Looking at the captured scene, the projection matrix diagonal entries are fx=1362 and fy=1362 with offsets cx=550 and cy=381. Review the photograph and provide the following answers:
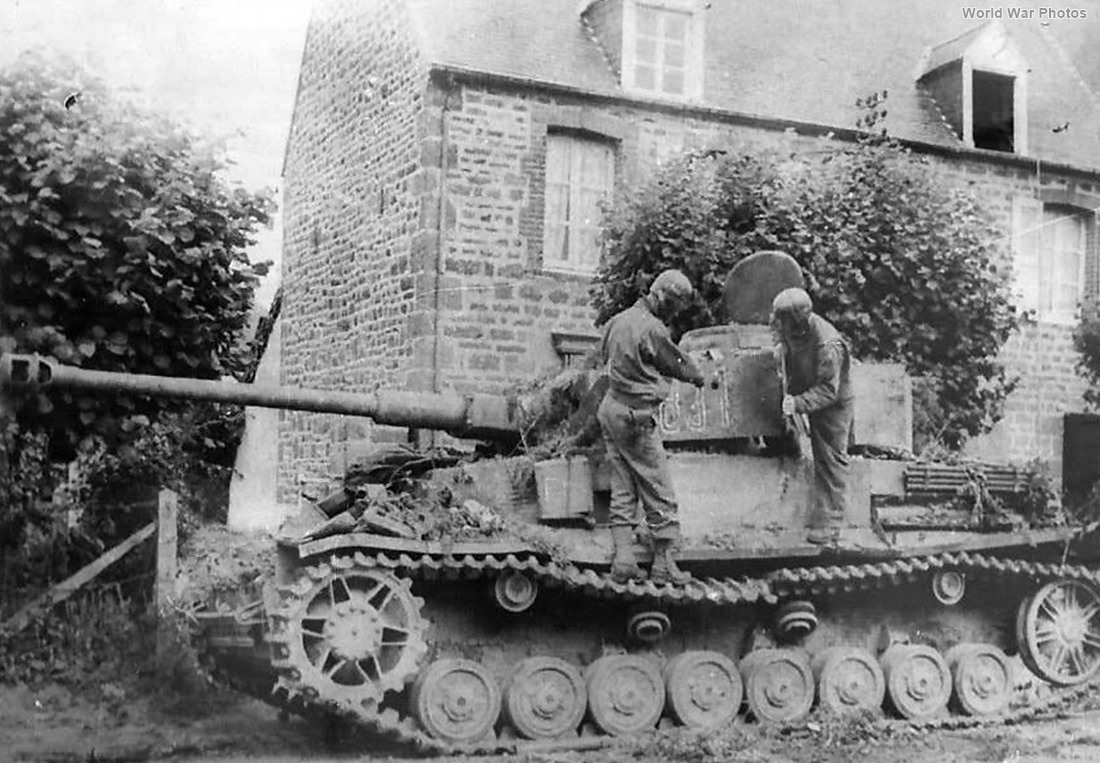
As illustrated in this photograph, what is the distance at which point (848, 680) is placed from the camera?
9.75 meters

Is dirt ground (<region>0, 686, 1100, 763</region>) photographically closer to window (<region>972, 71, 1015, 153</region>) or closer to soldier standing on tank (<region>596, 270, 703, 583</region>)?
soldier standing on tank (<region>596, 270, 703, 583</region>)

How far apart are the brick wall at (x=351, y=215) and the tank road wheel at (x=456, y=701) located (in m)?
7.65

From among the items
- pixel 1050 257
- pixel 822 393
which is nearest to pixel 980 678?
pixel 822 393

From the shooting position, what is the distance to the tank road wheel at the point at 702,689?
9.30 meters

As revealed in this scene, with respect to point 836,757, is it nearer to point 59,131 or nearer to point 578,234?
point 59,131

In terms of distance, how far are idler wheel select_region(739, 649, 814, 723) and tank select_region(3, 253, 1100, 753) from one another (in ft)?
0.05

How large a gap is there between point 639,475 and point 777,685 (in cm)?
186

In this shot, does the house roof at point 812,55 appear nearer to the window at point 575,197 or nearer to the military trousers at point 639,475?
the window at point 575,197

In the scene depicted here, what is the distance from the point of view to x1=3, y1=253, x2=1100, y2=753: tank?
8.41m

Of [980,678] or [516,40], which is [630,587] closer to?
[980,678]

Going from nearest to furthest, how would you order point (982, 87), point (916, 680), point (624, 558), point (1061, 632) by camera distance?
point (624, 558)
point (916, 680)
point (1061, 632)
point (982, 87)

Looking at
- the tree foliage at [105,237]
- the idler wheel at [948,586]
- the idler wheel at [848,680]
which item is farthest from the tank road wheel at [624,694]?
the tree foliage at [105,237]

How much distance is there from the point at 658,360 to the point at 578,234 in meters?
7.90

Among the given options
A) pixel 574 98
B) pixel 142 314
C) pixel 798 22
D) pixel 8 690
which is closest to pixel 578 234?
pixel 574 98
